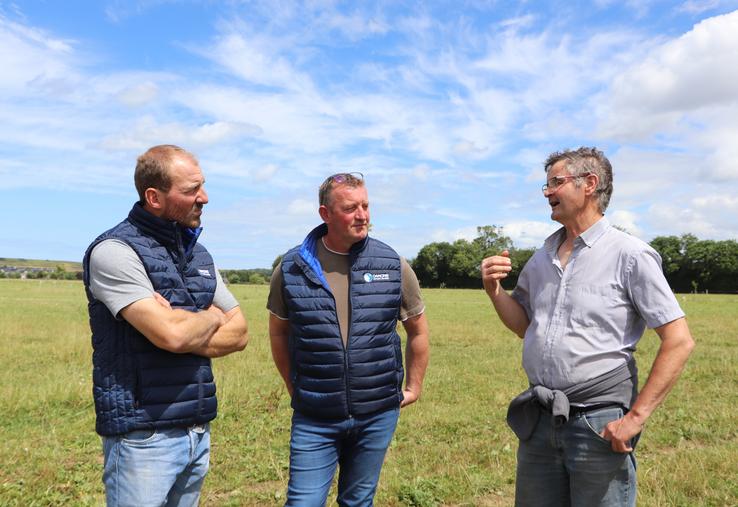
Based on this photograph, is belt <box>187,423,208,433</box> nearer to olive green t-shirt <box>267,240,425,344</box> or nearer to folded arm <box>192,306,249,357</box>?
folded arm <box>192,306,249,357</box>

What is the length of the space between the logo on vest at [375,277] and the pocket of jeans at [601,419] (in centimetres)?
142

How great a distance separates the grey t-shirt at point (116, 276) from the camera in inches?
108

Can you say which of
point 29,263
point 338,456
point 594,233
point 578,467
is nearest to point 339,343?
point 338,456

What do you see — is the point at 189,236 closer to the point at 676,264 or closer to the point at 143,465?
the point at 143,465

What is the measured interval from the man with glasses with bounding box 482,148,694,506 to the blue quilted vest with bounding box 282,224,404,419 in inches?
28.9

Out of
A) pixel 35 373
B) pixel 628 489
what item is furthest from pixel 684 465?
pixel 35 373

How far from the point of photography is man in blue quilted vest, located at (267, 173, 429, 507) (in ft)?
11.7

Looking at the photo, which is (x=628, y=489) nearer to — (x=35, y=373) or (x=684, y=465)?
(x=684, y=465)

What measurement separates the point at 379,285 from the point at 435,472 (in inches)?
113

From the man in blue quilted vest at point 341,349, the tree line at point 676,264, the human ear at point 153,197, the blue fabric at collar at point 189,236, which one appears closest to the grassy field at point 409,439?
the man in blue quilted vest at point 341,349

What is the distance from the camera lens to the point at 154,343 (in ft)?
9.18

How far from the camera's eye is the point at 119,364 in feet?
9.27

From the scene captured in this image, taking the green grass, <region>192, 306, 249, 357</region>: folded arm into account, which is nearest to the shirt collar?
<region>192, 306, 249, 357</region>: folded arm

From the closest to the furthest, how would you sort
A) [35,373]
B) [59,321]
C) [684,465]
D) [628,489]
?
[628,489]
[684,465]
[35,373]
[59,321]
